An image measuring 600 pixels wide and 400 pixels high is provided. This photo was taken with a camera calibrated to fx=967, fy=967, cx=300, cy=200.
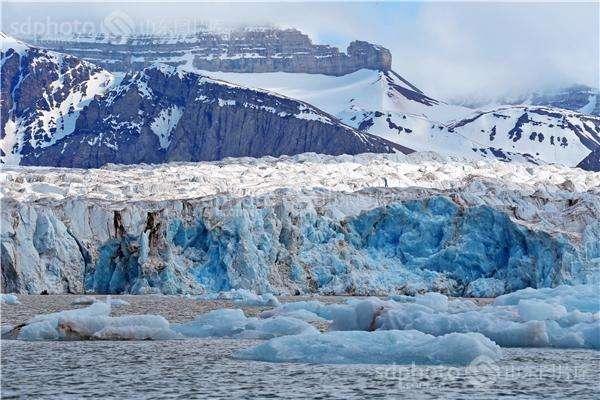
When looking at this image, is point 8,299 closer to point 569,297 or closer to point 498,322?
point 569,297

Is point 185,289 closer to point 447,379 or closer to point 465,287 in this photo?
point 465,287

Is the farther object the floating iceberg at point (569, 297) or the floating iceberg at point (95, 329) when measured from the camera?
the floating iceberg at point (569, 297)

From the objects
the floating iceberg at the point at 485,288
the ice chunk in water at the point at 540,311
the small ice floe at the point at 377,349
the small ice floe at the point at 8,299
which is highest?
the ice chunk in water at the point at 540,311

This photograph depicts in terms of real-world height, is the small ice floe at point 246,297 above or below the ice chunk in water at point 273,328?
below

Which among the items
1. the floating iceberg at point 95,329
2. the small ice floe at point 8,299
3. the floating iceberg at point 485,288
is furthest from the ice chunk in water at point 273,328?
the floating iceberg at point 485,288

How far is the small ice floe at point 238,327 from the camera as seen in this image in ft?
74.9

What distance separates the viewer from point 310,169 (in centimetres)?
8994

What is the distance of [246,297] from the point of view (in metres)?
43.1

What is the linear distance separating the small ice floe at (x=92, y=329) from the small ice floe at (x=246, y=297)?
15.0 metres

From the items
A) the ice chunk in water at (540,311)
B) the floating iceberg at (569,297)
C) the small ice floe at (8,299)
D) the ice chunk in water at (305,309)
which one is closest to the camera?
the ice chunk in water at (540,311)

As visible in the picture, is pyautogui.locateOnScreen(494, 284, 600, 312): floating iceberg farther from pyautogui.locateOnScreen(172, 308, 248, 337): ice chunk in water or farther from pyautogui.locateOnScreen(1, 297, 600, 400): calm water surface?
pyautogui.locateOnScreen(172, 308, 248, 337): ice chunk in water

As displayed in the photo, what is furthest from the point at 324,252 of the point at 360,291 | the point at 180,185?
the point at 180,185

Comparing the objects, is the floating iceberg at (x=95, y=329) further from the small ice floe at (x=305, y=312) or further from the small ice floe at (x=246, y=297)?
the small ice floe at (x=246, y=297)

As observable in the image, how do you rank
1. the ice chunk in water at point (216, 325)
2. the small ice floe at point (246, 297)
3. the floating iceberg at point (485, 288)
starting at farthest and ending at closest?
the floating iceberg at point (485, 288) < the small ice floe at point (246, 297) < the ice chunk in water at point (216, 325)
